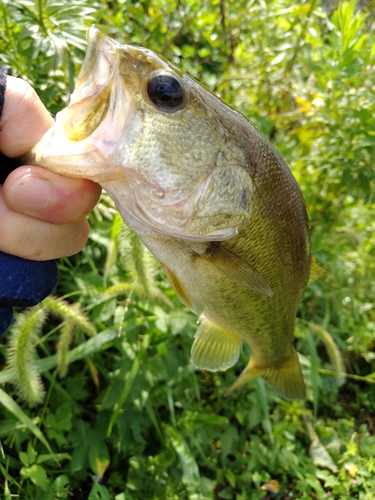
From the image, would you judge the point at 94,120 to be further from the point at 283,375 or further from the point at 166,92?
the point at 283,375

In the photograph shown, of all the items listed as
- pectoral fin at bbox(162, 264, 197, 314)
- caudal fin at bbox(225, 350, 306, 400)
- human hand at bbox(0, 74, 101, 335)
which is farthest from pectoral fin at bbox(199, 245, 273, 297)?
caudal fin at bbox(225, 350, 306, 400)

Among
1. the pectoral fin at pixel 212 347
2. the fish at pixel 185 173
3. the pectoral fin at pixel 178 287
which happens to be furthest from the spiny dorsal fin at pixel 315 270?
the pectoral fin at pixel 178 287

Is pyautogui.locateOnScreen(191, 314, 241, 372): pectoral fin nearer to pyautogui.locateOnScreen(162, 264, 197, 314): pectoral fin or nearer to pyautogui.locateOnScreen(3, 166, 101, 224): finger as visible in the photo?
pyautogui.locateOnScreen(162, 264, 197, 314): pectoral fin

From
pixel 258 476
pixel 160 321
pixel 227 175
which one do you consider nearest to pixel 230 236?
pixel 227 175

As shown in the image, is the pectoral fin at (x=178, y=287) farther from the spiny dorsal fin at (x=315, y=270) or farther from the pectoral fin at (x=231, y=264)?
the spiny dorsal fin at (x=315, y=270)

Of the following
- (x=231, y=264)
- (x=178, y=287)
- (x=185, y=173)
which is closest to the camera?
(x=185, y=173)

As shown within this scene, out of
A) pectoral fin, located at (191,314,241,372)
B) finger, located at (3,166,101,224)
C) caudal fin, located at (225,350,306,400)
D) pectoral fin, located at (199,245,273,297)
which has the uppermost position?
finger, located at (3,166,101,224)

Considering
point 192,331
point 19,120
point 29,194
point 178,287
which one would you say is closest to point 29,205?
point 29,194

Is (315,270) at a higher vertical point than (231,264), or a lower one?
lower
